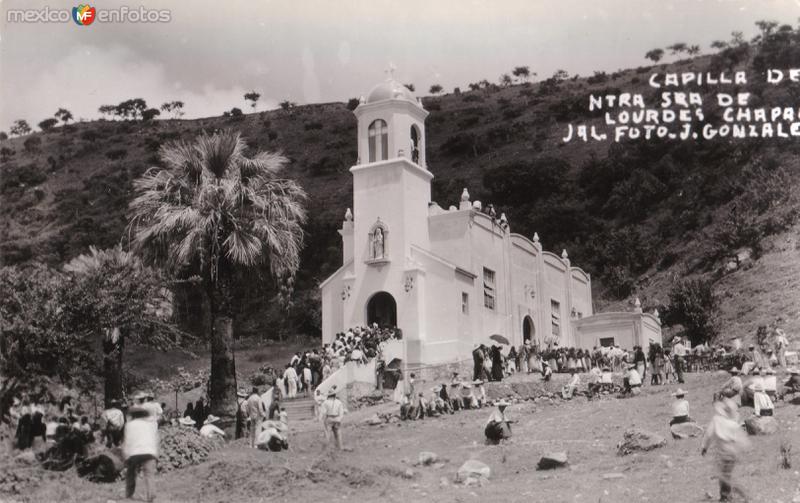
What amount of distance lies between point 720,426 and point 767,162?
55483 mm

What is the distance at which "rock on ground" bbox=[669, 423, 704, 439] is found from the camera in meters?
18.3

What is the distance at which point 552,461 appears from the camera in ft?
55.1

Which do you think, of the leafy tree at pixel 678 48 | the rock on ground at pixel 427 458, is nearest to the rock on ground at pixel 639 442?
the rock on ground at pixel 427 458

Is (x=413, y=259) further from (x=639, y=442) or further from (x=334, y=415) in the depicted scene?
(x=639, y=442)

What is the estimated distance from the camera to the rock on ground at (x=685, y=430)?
60.0 ft

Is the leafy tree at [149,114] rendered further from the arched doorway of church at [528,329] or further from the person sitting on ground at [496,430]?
the person sitting on ground at [496,430]

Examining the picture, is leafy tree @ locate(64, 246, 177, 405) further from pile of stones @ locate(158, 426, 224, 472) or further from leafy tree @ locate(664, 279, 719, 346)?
leafy tree @ locate(664, 279, 719, 346)

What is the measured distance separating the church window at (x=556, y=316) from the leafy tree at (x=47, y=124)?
266ft

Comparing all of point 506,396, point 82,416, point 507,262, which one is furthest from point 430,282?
point 82,416

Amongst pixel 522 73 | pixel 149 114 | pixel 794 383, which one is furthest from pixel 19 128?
pixel 794 383

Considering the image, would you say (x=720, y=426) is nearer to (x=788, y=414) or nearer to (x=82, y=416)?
(x=788, y=414)

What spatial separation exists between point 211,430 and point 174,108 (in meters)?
100

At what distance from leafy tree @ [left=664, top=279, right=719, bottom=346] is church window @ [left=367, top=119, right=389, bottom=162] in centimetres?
2098

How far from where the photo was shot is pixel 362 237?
38.1 meters
